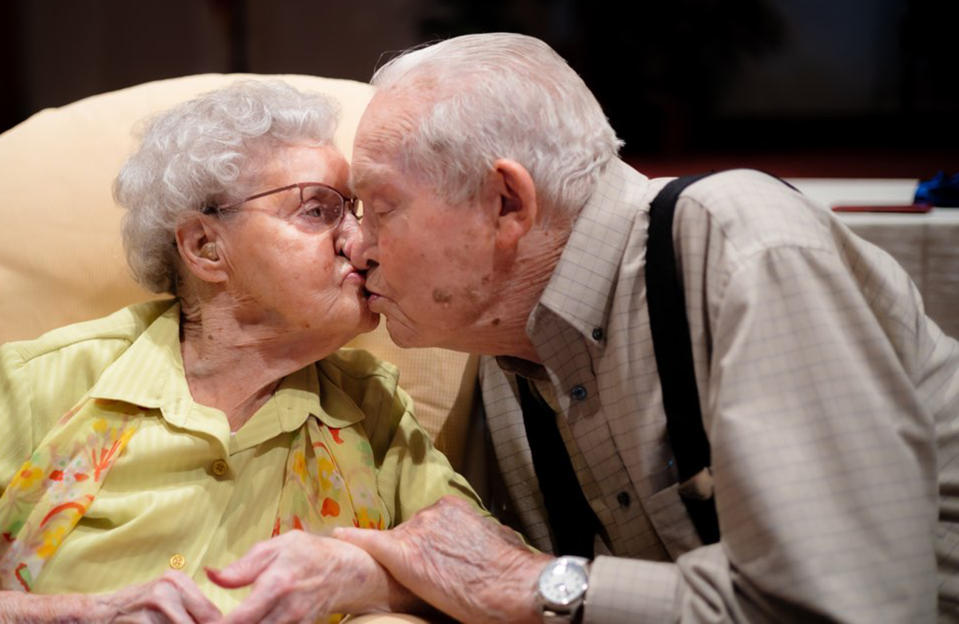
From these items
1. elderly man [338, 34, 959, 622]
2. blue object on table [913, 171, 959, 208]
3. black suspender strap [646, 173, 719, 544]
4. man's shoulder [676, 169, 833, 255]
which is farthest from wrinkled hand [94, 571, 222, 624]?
blue object on table [913, 171, 959, 208]

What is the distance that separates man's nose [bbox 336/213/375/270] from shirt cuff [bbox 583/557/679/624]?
0.64 meters

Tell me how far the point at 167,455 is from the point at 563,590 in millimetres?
694

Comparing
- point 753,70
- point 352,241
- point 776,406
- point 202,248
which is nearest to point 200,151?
point 202,248

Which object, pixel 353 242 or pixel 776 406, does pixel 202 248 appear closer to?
pixel 353 242

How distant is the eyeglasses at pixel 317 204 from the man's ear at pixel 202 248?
3cm

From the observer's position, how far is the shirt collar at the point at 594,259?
160 centimetres

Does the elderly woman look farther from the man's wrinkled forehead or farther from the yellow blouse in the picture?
the man's wrinkled forehead

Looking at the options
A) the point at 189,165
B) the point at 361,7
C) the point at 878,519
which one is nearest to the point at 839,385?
the point at 878,519

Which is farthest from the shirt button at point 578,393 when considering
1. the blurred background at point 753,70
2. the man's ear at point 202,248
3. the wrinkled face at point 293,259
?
the blurred background at point 753,70

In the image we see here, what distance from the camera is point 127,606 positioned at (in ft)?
5.15

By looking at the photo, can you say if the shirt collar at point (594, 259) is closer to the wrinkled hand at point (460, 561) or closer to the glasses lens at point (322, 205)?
the wrinkled hand at point (460, 561)

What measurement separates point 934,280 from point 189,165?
156 centimetres

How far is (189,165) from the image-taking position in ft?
6.09

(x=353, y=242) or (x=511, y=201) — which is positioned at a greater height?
(x=511, y=201)
